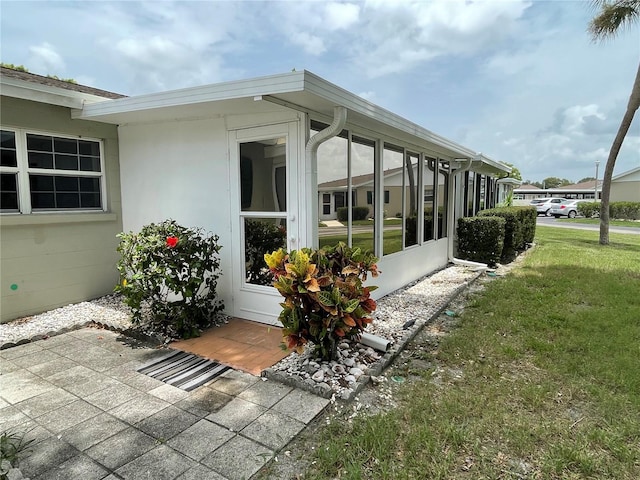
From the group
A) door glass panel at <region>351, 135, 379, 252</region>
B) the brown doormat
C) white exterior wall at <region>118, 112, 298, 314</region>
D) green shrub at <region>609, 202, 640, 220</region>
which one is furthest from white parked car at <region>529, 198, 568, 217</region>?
the brown doormat

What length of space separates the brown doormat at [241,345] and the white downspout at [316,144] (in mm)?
1184

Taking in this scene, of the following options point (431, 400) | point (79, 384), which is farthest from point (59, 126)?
point (431, 400)

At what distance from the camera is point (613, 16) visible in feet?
35.7

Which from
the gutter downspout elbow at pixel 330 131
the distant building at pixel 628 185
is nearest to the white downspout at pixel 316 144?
the gutter downspout elbow at pixel 330 131

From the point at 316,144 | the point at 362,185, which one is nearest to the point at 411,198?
the point at 362,185

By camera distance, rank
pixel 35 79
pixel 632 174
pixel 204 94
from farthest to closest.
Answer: pixel 632 174, pixel 35 79, pixel 204 94

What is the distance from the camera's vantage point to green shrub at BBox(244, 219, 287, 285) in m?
4.43

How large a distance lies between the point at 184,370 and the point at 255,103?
269 centimetres

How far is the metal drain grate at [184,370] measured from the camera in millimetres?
3209

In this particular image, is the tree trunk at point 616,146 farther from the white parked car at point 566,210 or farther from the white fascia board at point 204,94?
the white parked car at point 566,210

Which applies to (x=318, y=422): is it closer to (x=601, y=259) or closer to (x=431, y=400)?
(x=431, y=400)

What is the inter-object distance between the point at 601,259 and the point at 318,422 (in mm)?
9810

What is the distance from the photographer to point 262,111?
4.14 m

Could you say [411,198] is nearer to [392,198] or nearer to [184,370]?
[392,198]
